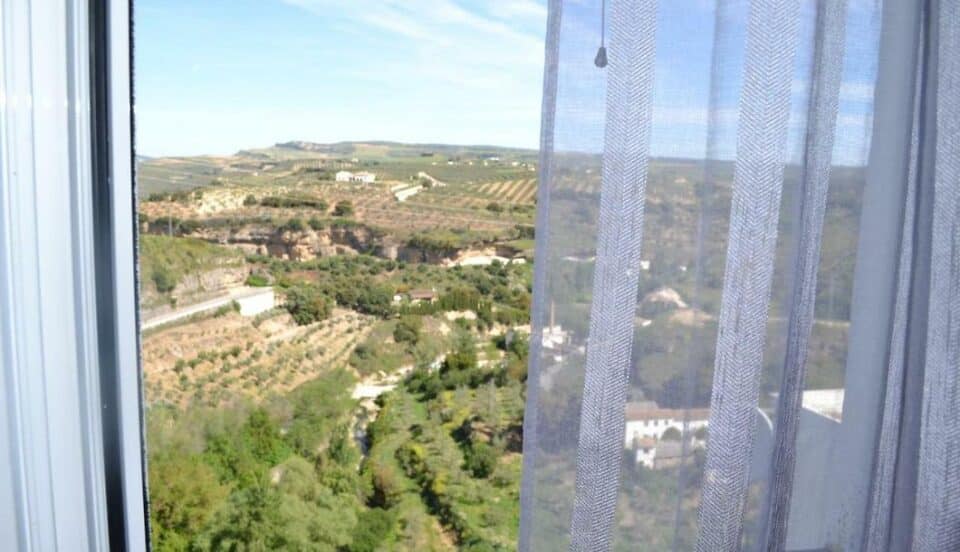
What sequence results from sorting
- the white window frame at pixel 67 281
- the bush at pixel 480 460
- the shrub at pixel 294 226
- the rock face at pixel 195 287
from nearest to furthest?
the white window frame at pixel 67 281 → the rock face at pixel 195 287 → the shrub at pixel 294 226 → the bush at pixel 480 460

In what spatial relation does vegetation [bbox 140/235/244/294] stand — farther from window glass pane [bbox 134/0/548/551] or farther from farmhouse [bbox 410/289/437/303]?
farmhouse [bbox 410/289/437/303]

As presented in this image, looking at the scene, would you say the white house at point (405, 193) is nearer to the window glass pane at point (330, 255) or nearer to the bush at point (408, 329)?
the window glass pane at point (330, 255)

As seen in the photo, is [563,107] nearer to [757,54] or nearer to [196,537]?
[757,54]

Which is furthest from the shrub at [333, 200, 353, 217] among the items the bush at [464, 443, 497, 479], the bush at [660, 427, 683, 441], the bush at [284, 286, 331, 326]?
the bush at [660, 427, 683, 441]

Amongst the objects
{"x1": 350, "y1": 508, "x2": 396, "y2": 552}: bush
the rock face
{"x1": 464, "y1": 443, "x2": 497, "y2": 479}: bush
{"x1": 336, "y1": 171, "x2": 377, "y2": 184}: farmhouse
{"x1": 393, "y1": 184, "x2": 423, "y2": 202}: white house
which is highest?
{"x1": 336, "y1": 171, "x2": 377, "y2": 184}: farmhouse

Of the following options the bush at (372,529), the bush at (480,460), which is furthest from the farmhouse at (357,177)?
the bush at (372,529)
